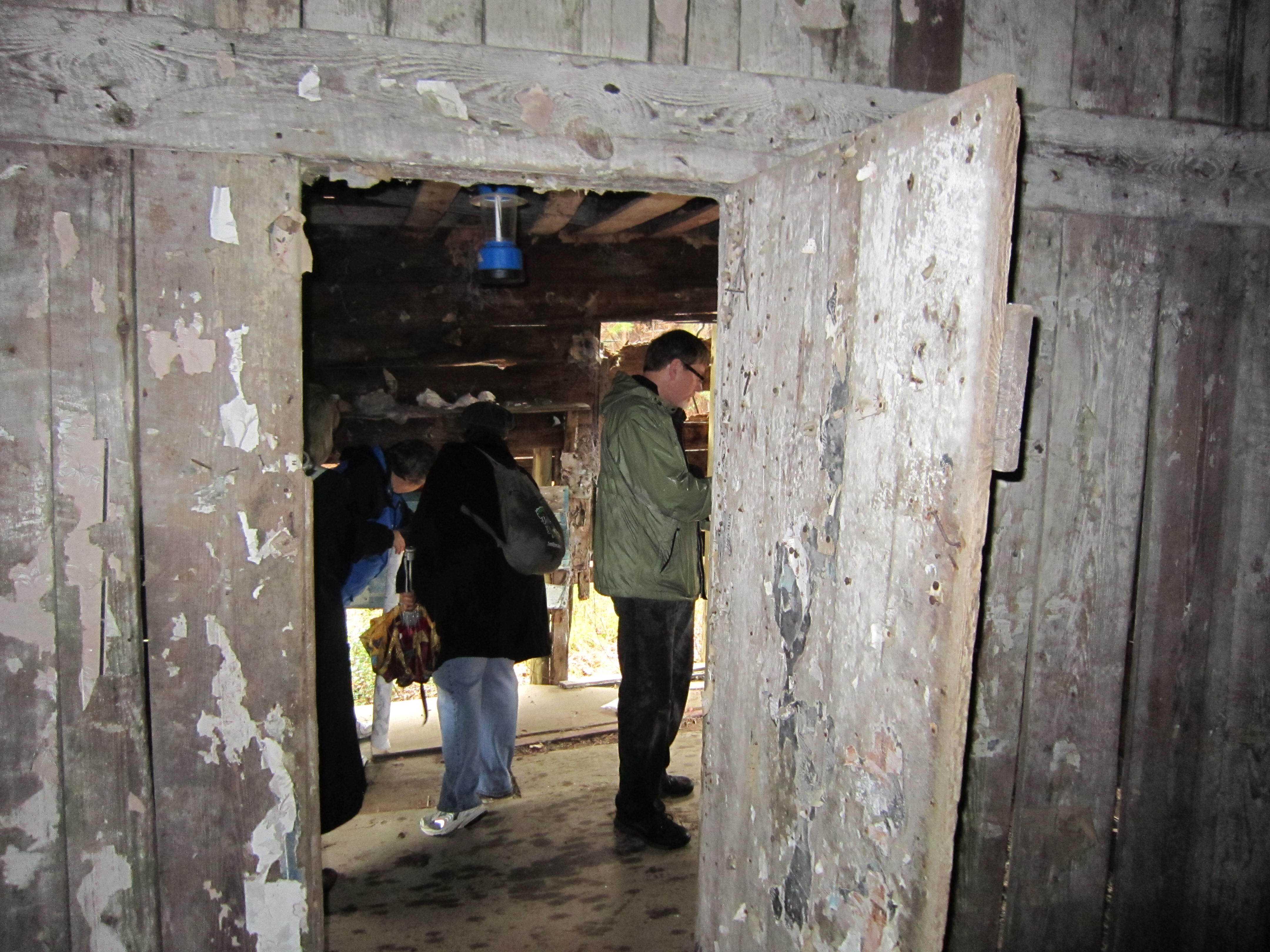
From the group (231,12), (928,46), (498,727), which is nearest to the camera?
(231,12)

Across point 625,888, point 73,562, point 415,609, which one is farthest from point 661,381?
point 73,562

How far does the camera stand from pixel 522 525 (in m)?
3.32

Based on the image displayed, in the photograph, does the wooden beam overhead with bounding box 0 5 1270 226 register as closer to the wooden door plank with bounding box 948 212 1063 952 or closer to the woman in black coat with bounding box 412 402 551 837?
the wooden door plank with bounding box 948 212 1063 952

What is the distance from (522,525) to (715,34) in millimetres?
1956

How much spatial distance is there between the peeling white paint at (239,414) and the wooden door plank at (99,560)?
0.52ft

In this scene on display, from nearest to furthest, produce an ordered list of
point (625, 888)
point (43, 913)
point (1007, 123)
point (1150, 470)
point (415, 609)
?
1. point (1007, 123)
2. point (43, 913)
3. point (1150, 470)
4. point (625, 888)
5. point (415, 609)

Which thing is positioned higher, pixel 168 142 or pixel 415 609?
pixel 168 142

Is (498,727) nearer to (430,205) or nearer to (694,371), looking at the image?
(694,371)

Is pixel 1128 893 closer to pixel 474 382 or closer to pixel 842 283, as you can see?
pixel 842 283

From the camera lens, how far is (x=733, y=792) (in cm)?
185

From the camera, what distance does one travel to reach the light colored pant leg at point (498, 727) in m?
3.55

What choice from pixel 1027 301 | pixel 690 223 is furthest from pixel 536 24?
pixel 690 223

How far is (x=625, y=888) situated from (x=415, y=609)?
128cm

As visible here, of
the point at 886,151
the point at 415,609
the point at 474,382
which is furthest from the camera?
the point at 474,382
